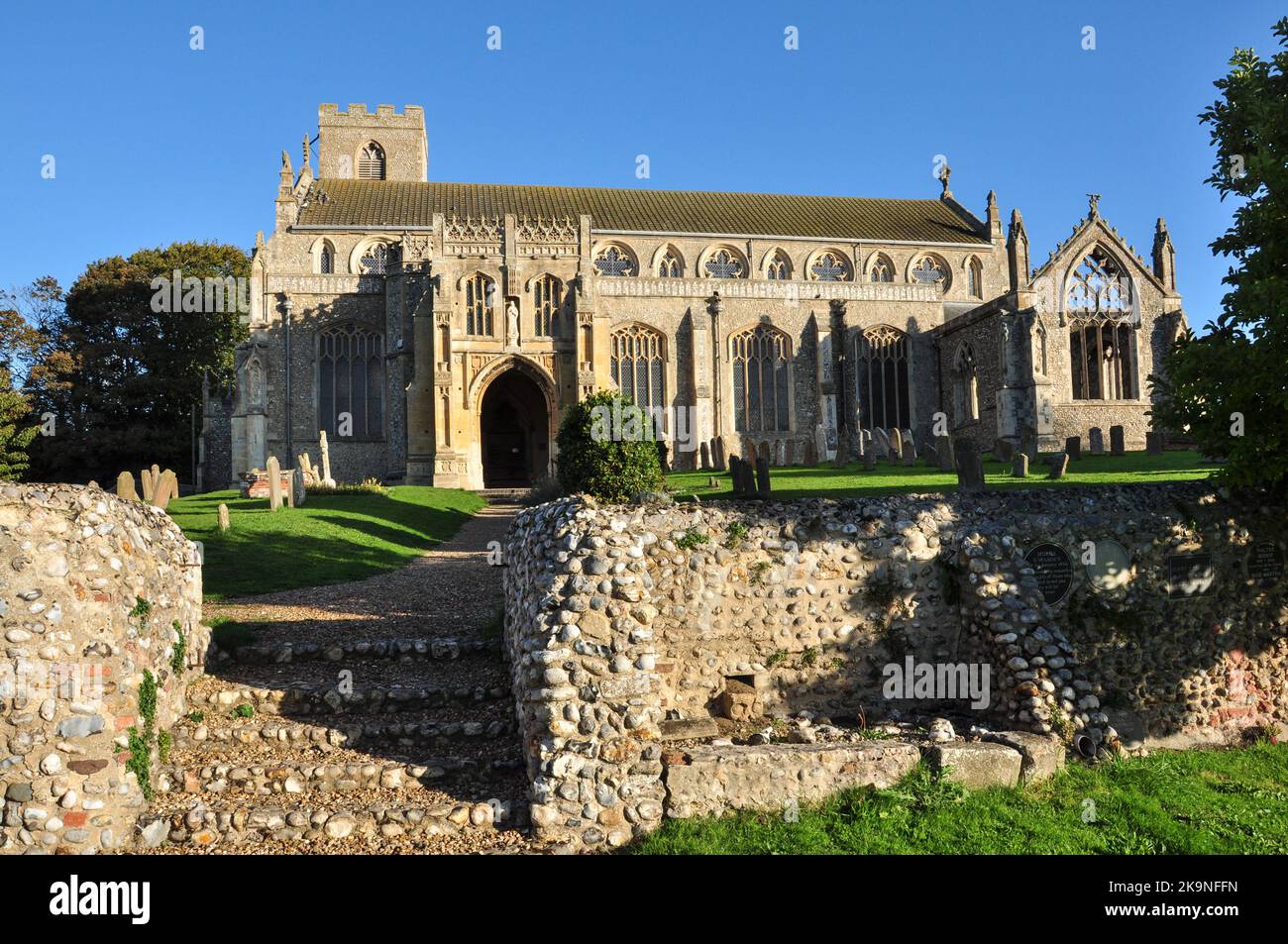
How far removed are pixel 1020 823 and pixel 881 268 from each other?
39939mm

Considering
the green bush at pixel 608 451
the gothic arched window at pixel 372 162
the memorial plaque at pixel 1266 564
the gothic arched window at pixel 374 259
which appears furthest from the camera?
the gothic arched window at pixel 372 162

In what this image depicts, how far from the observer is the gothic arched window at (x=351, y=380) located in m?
33.5

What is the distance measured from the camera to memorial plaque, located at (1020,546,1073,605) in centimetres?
831

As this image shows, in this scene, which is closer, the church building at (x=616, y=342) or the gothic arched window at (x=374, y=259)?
the church building at (x=616, y=342)

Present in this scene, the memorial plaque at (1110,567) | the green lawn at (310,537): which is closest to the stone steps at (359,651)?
the green lawn at (310,537)

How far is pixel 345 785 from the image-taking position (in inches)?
242

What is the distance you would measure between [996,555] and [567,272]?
25528 mm

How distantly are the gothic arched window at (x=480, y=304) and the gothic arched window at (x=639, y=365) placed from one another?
220 inches

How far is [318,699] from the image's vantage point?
289 inches

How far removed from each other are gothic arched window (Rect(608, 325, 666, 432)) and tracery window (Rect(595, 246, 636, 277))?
641 cm

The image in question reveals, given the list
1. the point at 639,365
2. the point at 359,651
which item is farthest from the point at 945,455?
the point at 359,651

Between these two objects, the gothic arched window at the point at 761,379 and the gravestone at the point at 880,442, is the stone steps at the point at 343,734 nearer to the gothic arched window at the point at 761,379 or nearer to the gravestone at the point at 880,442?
the gravestone at the point at 880,442

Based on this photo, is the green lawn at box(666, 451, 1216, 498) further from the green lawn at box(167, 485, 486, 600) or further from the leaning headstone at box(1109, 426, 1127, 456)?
the green lawn at box(167, 485, 486, 600)

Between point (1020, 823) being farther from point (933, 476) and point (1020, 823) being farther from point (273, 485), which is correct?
point (273, 485)
